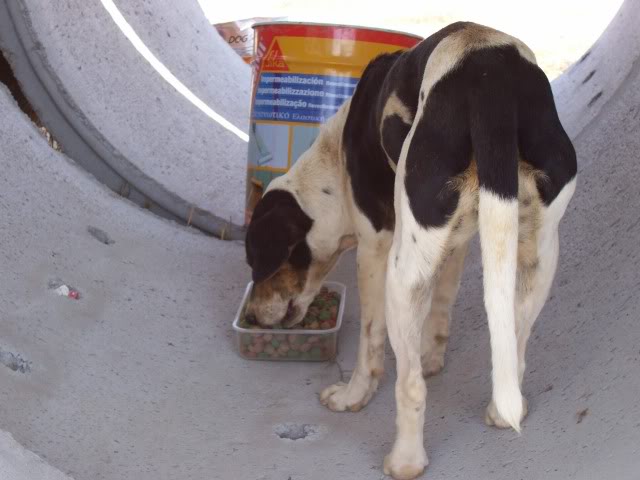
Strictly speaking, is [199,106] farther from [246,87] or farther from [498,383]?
[498,383]

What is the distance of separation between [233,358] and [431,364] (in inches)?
27.7

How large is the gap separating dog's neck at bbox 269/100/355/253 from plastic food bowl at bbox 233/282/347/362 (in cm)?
35

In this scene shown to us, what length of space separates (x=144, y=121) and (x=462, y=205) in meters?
2.56

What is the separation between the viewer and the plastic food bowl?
2.91 metres

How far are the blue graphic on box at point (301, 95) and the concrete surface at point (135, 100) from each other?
881 millimetres

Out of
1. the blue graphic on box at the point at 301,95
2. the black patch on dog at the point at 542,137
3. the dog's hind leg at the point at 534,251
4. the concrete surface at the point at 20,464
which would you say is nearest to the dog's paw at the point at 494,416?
the dog's hind leg at the point at 534,251

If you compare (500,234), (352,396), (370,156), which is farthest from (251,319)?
(500,234)

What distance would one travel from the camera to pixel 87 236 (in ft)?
10.8

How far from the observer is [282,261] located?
8.58 feet

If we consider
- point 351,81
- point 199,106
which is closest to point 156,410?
point 351,81

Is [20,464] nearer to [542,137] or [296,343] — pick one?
[296,343]

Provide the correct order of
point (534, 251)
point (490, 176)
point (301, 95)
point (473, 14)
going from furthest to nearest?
point (473, 14) < point (301, 95) < point (534, 251) < point (490, 176)

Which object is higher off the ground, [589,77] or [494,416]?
[589,77]

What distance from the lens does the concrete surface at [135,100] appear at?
3717mm
